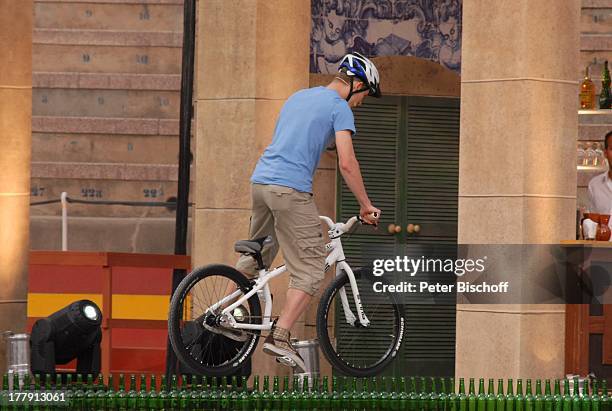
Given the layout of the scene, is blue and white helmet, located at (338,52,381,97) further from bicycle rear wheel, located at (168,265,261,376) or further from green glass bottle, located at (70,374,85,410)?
green glass bottle, located at (70,374,85,410)

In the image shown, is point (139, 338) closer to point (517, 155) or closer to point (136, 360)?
point (136, 360)

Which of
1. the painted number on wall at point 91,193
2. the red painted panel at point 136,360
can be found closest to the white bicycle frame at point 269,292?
the red painted panel at point 136,360

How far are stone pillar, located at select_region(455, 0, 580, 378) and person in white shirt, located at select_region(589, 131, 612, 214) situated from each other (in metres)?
1.80

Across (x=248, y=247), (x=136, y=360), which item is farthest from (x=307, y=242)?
(x=136, y=360)

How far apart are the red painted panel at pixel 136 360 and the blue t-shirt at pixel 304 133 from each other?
5.27 meters

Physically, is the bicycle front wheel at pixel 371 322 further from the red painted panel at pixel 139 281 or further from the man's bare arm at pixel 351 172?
the red painted panel at pixel 139 281

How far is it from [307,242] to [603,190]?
4128 mm

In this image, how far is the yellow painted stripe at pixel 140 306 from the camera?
709 inches

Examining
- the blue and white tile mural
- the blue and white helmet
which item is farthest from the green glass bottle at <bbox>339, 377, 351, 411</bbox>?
the blue and white tile mural

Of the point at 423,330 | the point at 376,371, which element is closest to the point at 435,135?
the point at 423,330

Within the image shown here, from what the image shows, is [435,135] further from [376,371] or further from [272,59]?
[376,371]

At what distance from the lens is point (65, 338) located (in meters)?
12.7

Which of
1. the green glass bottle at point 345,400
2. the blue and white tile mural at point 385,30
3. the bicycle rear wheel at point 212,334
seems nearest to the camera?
the green glass bottle at point 345,400

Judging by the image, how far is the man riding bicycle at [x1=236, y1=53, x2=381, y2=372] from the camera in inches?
459
